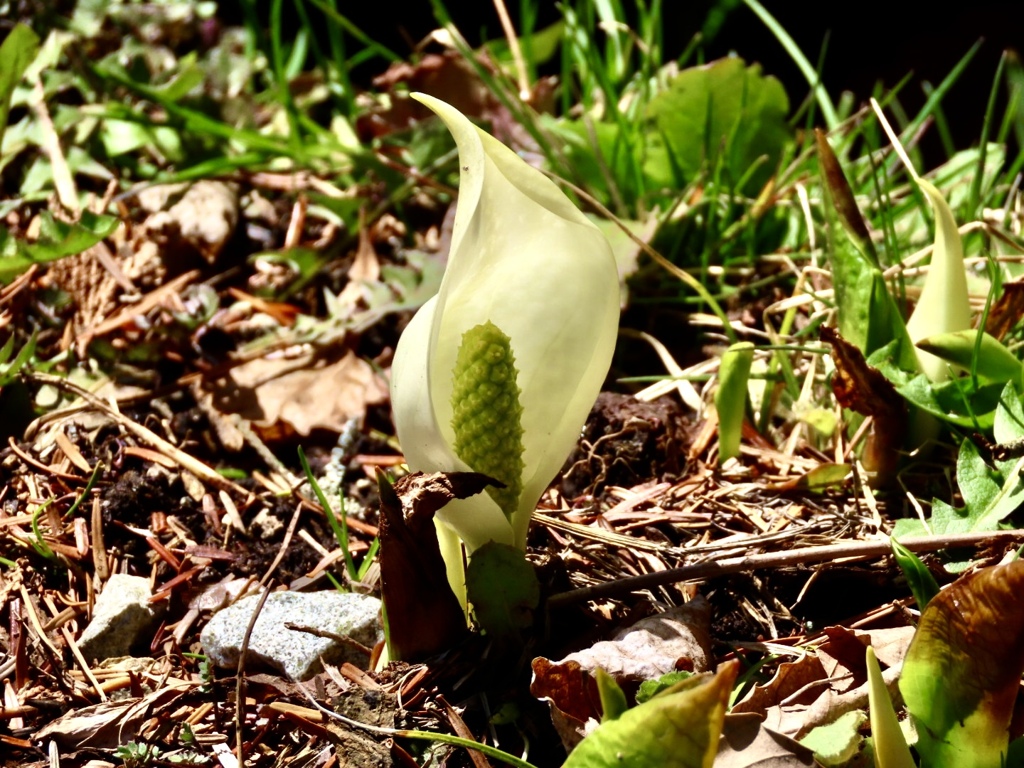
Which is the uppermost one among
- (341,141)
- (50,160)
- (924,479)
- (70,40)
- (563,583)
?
(70,40)

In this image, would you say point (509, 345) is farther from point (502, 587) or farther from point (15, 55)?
point (15, 55)

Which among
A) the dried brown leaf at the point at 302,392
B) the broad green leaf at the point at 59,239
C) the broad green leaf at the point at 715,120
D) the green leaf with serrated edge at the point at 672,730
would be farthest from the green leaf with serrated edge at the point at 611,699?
the broad green leaf at the point at 715,120

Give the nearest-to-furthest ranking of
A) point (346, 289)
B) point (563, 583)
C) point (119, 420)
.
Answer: point (563, 583) → point (119, 420) → point (346, 289)

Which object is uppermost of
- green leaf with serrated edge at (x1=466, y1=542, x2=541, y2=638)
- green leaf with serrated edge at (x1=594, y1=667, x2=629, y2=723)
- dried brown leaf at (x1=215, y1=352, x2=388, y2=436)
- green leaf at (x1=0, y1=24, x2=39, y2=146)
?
green leaf at (x1=0, y1=24, x2=39, y2=146)

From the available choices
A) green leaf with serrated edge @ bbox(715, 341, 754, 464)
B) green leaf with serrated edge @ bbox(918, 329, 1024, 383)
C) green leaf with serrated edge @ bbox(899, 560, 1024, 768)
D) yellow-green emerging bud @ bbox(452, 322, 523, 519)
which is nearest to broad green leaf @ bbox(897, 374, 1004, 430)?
green leaf with serrated edge @ bbox(918, 329, 1024, 383)

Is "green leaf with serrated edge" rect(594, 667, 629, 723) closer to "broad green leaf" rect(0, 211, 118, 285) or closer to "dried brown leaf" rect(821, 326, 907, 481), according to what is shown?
"dried brown leaf" rect(821, 326, 907, 481)

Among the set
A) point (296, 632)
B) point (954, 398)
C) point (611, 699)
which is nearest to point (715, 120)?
point (954, 398)

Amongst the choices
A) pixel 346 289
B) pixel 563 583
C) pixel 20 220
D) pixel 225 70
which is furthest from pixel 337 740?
pixel 225 70

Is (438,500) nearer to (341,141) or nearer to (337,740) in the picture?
(337,740)

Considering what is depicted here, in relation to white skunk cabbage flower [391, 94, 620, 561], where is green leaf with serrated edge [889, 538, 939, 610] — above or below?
below
